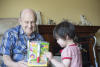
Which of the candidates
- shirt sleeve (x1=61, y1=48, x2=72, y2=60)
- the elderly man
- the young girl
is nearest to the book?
the young girl

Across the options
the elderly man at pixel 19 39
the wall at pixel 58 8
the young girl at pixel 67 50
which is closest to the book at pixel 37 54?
the young girl at pixel 67 50

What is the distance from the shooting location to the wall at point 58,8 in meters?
3.08

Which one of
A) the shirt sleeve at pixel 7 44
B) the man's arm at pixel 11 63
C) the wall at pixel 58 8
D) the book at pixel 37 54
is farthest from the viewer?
the wall at pixel 58 8

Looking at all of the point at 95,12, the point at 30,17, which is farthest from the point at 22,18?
the point at 95,12

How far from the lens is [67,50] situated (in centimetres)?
130

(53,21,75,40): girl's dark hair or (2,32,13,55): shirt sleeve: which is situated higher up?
(53,21,75,40): girl's dark hair

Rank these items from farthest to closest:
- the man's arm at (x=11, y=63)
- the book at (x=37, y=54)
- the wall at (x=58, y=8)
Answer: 1. the wall at (x=58, y=8)
2. the man's arm at (x=11, y=63)
3. the book at (x=37, y=54)

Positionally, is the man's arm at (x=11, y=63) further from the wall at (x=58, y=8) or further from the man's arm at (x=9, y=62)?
the wall at (x=58, y=8)

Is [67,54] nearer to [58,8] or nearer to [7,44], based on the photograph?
[7,44]

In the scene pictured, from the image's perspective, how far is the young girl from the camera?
1257mm

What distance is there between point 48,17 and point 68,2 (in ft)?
1.86

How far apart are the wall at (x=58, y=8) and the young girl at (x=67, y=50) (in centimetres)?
181

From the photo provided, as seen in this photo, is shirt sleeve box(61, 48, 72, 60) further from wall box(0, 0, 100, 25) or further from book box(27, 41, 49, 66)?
wall box(0, 0, 100, 25)

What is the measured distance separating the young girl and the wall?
1.81 meters
